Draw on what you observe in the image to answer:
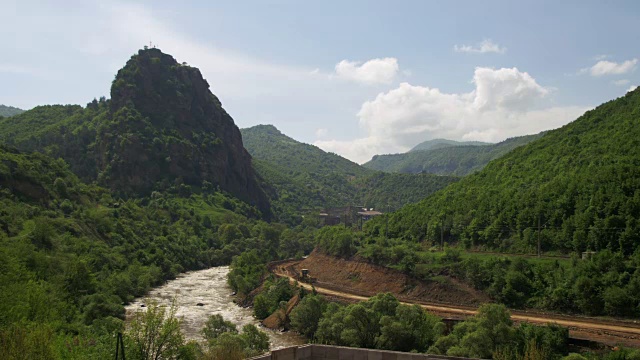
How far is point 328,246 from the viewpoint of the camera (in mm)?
80875

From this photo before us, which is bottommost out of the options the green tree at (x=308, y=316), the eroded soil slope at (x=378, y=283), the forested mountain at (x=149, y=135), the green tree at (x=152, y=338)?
the green tree at (x=308, y=316)

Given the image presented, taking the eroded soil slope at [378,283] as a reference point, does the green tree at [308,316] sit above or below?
below

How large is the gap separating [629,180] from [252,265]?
57921mm

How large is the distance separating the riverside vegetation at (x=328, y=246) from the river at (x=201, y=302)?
1.96m

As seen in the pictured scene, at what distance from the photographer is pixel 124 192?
464ft

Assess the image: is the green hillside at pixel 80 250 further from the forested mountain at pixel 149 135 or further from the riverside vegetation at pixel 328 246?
the forested mountain at pixel 149 135

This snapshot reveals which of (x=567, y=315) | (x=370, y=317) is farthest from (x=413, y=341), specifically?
(x=567, y=315)

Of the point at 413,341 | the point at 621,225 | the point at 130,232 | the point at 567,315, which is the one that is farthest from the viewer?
the point at 130,232

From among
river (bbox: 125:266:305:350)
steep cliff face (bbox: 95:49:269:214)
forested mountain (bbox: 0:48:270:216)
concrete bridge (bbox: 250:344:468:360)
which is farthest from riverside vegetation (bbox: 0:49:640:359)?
concrete bridge (bbox: 250:344:468:360)

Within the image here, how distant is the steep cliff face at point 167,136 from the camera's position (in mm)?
149250

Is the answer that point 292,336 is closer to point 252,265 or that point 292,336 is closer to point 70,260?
point 70,260

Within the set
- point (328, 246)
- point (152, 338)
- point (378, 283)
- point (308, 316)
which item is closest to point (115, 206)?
point (328, 246)

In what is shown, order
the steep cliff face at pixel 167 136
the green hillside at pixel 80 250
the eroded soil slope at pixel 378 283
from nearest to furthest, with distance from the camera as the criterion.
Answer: the green hillside at pixel 80 250
the eroded soil slope at pixel 378 283
the steep cliff face at pixel 167 136

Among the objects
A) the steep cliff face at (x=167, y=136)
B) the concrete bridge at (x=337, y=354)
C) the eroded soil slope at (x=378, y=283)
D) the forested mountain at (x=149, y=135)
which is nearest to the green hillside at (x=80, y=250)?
the concrete bridge at (x=337, y=354)
